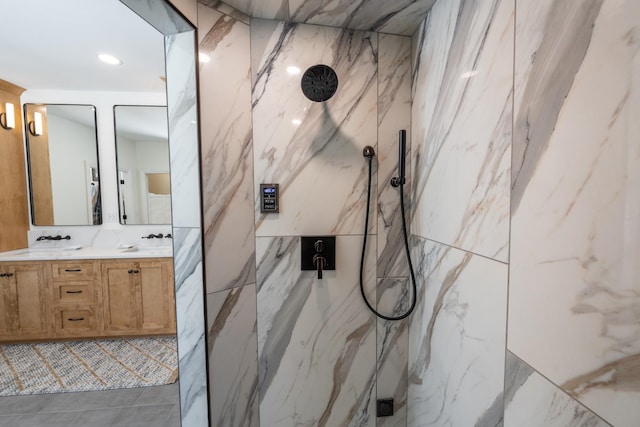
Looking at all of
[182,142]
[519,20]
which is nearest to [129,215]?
[182,142]

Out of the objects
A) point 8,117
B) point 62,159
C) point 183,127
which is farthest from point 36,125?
point 183,127

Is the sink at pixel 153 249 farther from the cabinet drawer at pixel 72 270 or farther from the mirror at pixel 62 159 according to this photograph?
the mirror at pixel 62 159

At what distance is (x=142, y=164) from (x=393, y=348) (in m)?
3.06

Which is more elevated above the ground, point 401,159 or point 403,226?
point 401,159

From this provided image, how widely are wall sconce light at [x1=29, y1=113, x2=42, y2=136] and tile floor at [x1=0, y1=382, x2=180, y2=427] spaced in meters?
2.57

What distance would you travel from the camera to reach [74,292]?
2520 millimetres

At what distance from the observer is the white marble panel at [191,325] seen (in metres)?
1.12

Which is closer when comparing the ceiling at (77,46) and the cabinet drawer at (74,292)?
the ceiling at (77,46)

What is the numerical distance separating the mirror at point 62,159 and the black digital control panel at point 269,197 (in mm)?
2752

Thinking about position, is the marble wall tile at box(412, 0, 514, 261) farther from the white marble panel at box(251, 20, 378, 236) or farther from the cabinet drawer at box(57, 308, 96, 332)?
the cabinet drawer at box(57, 308, 96, 332)

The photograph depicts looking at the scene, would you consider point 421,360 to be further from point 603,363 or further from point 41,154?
point 41,154

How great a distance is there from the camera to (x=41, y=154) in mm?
2822

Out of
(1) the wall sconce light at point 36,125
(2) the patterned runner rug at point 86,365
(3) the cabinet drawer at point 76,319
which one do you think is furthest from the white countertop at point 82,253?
(1) the wall sconce light at point 36,125

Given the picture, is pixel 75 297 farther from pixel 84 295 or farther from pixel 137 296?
pixel 137 296
